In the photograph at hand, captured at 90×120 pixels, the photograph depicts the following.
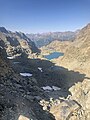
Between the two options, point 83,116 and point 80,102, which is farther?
point 80,102

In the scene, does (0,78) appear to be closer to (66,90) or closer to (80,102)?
(80,102)

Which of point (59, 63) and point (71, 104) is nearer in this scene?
point (71, 104)

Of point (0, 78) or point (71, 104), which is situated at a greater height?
point (0, 78)

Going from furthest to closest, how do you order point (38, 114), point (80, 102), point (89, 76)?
point (89, 76)
point (80, 102)
point (38, 114)

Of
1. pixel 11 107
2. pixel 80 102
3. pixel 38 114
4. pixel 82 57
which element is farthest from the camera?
pixel 82 57

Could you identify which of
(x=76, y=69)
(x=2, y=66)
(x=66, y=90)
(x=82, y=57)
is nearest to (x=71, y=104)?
(x=2, y=66)

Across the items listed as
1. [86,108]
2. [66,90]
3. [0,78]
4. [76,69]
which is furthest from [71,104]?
[76,69]

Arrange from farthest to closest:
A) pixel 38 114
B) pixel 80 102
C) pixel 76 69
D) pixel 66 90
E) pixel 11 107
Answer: pixel 76 69
pixel 66 90
pixel 80 102
pixel 38 114
pixel 11 107

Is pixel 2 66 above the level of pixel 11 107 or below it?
above

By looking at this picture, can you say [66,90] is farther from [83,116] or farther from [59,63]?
[59,63]
